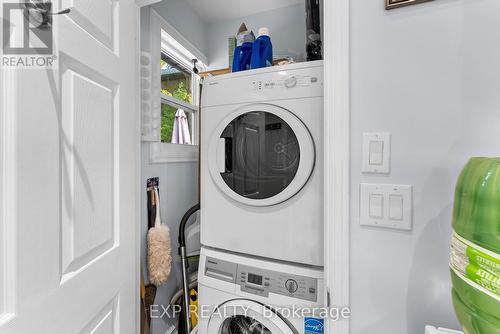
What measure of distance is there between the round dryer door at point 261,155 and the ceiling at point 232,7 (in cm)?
141

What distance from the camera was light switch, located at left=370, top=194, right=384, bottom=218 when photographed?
81 centimetres

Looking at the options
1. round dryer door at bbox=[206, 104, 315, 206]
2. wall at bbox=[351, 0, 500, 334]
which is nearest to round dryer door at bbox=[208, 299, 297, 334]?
wall at bbox=[351, 0, 500, 334]

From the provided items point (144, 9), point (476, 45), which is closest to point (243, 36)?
point (144, 9)

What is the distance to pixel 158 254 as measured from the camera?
1480 millimetres

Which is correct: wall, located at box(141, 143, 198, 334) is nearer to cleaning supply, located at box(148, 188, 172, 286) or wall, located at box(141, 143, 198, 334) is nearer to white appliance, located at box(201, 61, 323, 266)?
cleaning supply, located at box(148, 188, 172, 286)

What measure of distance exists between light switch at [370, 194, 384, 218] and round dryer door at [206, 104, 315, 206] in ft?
1.02

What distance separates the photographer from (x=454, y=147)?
73cm

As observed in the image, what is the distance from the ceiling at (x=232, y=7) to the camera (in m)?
2.11

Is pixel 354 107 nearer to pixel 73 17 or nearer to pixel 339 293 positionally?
pixel 339 293

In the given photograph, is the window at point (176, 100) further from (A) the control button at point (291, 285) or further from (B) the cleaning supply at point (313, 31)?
(A) the control button at point (291, 285)

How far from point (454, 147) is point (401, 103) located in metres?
0.20

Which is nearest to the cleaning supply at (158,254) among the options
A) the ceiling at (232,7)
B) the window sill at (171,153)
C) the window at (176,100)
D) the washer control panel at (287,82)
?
the window sill at (171,153)

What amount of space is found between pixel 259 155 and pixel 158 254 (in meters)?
0.85

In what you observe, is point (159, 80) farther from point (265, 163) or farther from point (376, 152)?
point (376, 152)
